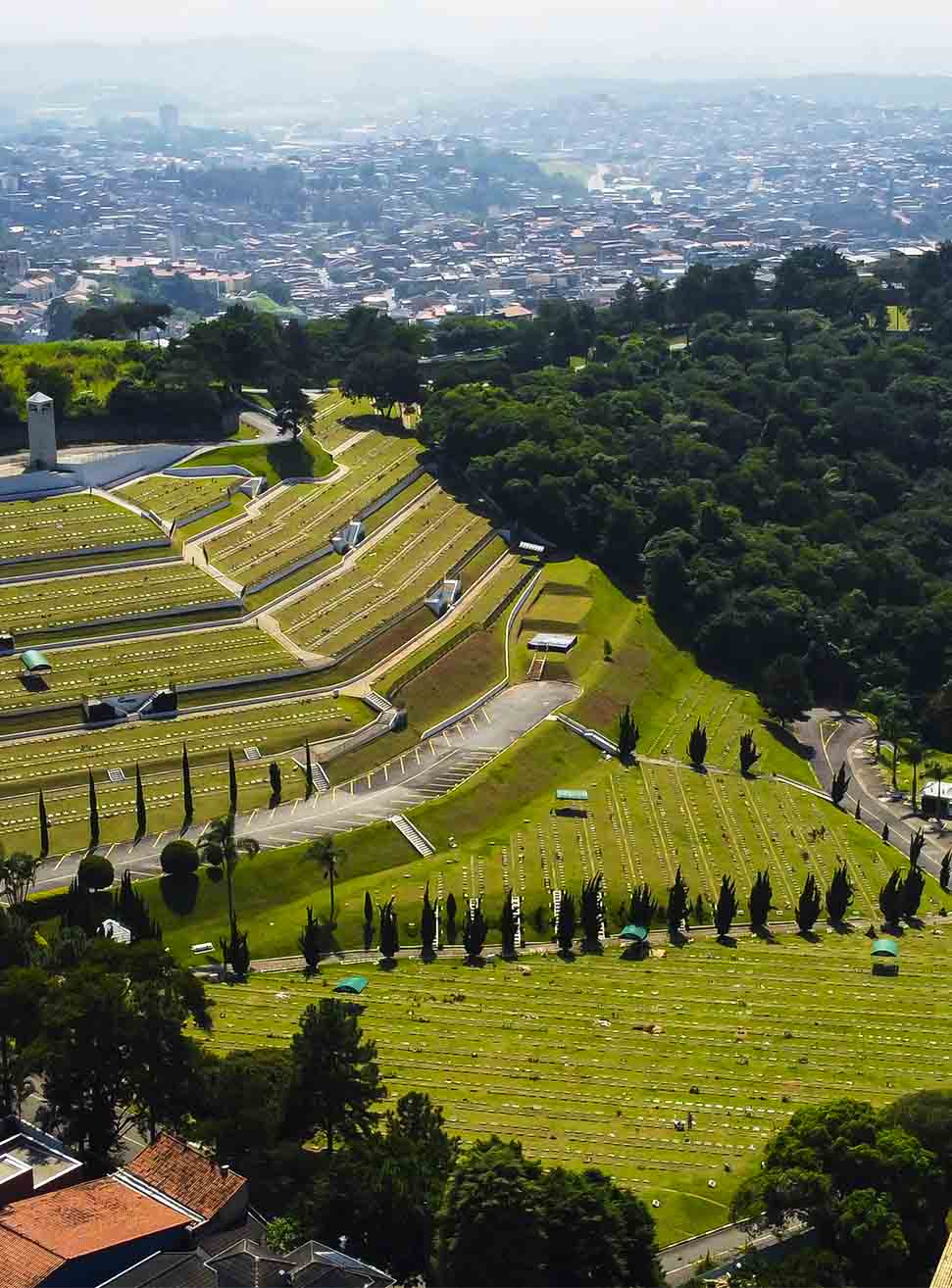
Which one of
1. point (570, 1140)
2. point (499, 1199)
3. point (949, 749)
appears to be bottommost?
point (949, 749)

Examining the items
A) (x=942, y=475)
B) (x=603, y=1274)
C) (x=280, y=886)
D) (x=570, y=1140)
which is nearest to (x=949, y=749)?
(x=942, y=475)

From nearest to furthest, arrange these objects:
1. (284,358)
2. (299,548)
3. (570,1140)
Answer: (570,1140), (299,548), (284,358)

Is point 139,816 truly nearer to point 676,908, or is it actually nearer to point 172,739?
point 172,739

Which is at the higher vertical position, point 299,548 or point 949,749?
point 299,548

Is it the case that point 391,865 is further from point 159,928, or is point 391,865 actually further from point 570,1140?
point 570,1140

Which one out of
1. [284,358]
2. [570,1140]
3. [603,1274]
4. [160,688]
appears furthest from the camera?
[284,358]

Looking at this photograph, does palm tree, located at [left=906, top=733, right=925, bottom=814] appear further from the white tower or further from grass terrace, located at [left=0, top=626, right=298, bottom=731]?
the white tower

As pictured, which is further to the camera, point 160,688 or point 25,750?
point 160,688


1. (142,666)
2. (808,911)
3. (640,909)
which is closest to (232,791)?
(142,666)
